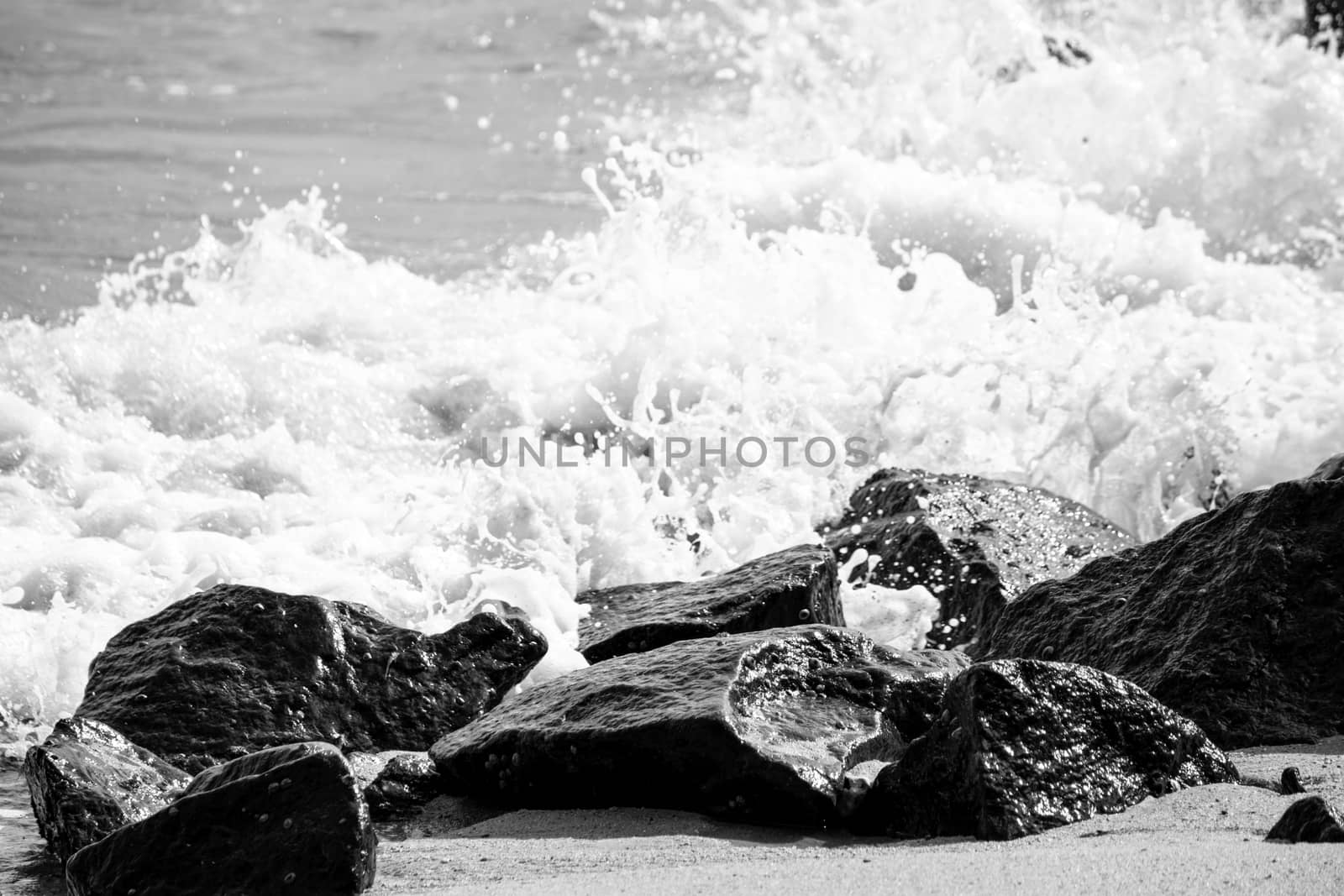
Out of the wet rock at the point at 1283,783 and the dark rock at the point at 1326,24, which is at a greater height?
the dark rock at the point at 1326,24

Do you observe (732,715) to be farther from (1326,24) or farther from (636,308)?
(1326,24)

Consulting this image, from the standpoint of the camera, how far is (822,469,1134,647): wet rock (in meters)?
4.74

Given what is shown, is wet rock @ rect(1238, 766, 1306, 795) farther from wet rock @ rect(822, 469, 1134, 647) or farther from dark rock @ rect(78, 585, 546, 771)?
dark rock @ rect(78, 585, 546, 771)

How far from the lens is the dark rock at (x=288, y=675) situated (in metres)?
3.84

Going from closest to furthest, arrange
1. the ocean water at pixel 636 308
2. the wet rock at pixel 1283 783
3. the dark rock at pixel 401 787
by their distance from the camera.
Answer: the wet rock at pixel 1283 783
the dark rock at pixel 401 787
the ocean water at pixel 636 308

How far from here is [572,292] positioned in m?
8.29

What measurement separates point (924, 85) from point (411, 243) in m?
4.68

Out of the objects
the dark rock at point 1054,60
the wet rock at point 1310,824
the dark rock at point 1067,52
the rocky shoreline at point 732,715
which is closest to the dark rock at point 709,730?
the rocky shoreline at point 732,715

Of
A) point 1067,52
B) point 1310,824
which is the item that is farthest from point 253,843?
point 1067,52

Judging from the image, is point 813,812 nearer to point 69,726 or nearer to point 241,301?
point 69,726

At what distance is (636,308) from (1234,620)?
15.2ft

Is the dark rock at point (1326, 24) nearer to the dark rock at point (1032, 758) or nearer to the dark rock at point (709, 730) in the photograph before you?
the dark rock at point (709, 730)

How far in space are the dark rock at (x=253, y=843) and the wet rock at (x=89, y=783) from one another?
0.25 metres

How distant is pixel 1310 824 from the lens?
264 centimetres
